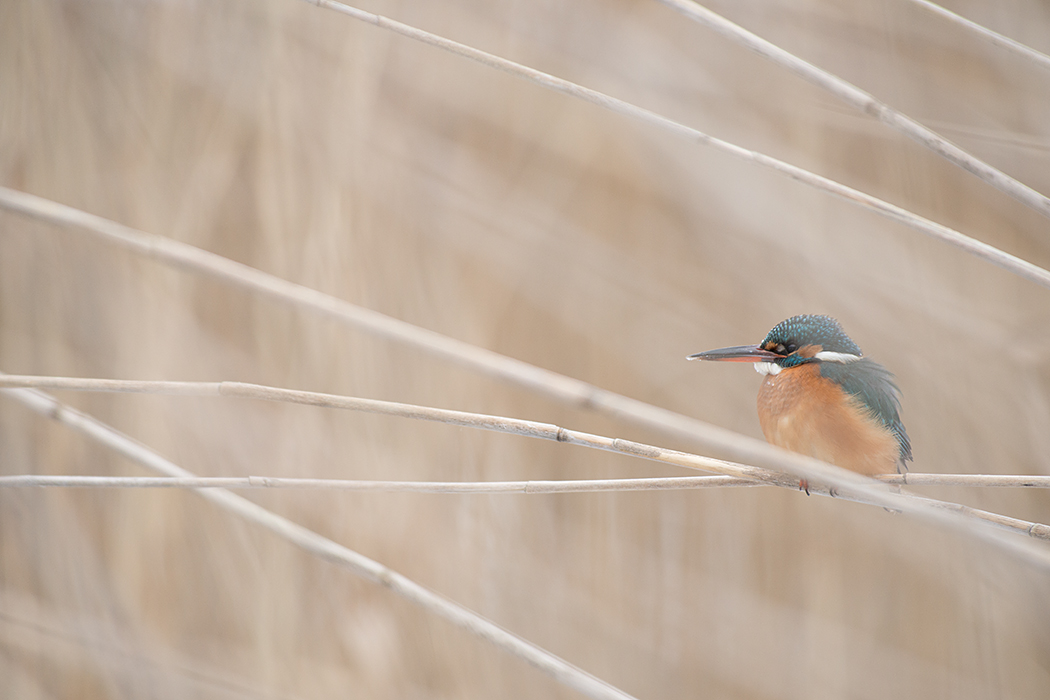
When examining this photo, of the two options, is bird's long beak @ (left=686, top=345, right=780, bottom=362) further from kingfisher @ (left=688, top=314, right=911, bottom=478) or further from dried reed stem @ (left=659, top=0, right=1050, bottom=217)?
dried reed stem @ (left=659, top=0, right=1050, bottom=217)

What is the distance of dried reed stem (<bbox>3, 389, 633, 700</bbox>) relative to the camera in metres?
0.58

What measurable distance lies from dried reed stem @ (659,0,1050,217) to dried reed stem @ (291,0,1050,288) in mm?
24

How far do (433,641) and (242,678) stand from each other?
29 centimetres

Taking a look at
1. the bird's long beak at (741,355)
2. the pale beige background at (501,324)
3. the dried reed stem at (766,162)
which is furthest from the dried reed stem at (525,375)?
the pale beige background at (501,324)

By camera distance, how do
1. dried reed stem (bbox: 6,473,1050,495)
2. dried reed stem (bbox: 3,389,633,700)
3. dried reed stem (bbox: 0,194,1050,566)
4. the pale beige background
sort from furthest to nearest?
the pale beige background
dried reed stem (bbox: 3,389,633,700)
dried reed stem (bbox: 6,473,1050,495)
dried reed stem (bbox: 0,194,1050,566)

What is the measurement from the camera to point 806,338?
619 millimetres

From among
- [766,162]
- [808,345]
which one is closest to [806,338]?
[808,345]

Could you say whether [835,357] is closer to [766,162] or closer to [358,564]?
[766,162]

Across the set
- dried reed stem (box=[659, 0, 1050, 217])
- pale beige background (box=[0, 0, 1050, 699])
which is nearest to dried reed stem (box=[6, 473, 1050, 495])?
dried reed stem (box=[659, 0, 1050, 217])

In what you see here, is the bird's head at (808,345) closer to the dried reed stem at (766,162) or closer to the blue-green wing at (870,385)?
the blue-green wing at (870,385)

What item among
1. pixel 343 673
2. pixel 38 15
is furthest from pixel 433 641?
pixel 38 15

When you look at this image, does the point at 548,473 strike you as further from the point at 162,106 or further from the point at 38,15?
the point at 38,15

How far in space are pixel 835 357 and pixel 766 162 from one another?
20 centimetres

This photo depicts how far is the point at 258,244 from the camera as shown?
1.08 meters
